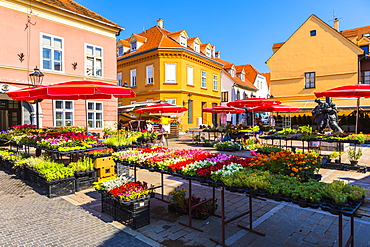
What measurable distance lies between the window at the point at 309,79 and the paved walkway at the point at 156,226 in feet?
81.2

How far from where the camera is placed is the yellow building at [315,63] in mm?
24828

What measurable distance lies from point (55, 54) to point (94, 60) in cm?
267

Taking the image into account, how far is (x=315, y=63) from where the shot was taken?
1043 inches

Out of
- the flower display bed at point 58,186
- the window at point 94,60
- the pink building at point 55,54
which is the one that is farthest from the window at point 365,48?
the flower display bed at point 58,186

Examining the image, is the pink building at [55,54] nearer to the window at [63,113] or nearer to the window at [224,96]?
the window at [63,113]

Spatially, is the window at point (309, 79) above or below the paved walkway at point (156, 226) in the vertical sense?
above

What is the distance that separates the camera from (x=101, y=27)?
18188mm

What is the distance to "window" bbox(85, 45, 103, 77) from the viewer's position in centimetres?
1770

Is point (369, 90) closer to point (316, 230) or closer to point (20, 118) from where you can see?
point (316, 230)

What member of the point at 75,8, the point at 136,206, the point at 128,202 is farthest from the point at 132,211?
the point at 75,8

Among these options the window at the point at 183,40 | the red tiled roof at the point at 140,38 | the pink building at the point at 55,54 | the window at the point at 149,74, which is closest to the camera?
the pink building at the point at 55,54

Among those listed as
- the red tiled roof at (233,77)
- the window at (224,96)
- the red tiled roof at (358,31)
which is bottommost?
the window at (224,96)

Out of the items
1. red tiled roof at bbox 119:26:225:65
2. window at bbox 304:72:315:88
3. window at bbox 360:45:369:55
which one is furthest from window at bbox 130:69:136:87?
window at bbox 360:45:369:55

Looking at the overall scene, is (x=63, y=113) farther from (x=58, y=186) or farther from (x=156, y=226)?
(x=156, y=226)
